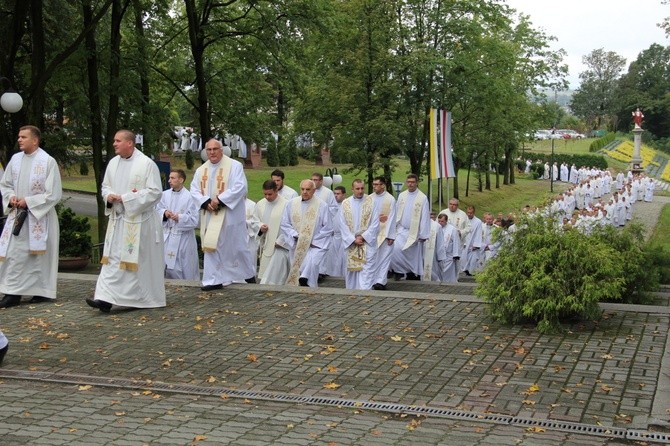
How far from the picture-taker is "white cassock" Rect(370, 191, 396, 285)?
→ 14.9 m

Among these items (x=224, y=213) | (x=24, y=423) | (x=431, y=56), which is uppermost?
(x=431, y=56)

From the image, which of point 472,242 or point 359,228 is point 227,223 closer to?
point 359,228

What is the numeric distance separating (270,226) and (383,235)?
7.62ft

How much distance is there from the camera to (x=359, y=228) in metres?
15.1

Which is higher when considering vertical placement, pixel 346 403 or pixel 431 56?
pixel 431 56

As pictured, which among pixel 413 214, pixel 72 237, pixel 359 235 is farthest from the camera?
pixel 72 237

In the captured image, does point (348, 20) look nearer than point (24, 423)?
No

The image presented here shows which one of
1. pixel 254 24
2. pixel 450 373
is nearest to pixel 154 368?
pixel 450 373

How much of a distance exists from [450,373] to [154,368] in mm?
2515

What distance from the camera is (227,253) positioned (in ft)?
43.0

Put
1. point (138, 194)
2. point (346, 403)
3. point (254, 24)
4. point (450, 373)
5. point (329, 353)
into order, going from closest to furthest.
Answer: point (346, 403) → point (450, 373) → point (329, 353) → point (138, 194) → point (254, 24)

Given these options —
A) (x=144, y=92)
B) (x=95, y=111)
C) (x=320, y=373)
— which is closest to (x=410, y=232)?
(x=320, y=373)

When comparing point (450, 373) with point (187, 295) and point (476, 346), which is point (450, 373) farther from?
point (187, 295)

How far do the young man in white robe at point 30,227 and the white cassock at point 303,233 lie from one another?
4354 mm
